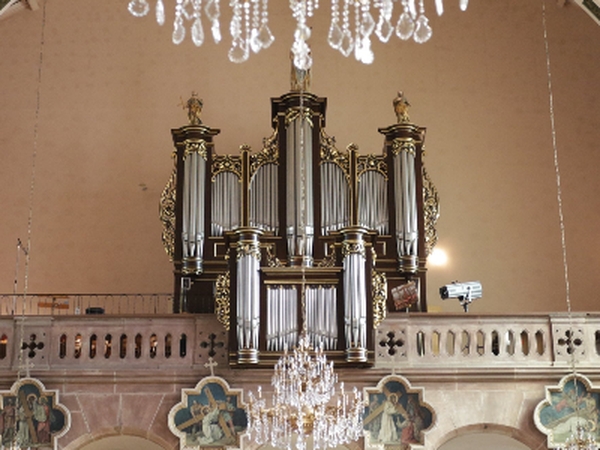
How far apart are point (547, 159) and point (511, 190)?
2.81 feet

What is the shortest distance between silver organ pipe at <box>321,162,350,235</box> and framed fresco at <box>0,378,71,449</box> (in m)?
4.70

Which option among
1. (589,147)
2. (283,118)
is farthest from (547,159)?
(283,118)

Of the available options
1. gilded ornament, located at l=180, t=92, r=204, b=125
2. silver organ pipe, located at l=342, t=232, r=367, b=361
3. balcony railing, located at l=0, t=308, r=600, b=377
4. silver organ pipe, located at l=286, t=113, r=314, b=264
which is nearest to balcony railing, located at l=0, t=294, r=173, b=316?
balcony railing, located at l=0, t=308, r=600, b=377

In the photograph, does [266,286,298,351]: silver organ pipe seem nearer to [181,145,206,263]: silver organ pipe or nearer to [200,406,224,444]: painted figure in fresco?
[200,406,224,444]: painted figure in fresco

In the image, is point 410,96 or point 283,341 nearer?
point 283,341

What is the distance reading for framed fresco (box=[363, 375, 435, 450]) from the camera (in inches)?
585

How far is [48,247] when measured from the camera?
61.1 ft

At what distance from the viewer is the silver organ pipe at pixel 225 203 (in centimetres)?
1689

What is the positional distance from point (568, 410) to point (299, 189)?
5.08m

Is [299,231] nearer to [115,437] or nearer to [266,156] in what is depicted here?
[266,156]

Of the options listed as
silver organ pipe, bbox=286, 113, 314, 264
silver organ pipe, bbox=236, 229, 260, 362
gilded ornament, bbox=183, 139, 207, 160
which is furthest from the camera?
gilded ornament, bbox=183, 139, 207, 160

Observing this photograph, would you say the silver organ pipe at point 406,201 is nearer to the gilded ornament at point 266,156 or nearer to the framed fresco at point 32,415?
the gilded ornament at point 266,156

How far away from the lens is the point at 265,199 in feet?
55.9

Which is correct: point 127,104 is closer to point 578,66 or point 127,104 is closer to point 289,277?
point 289,277
